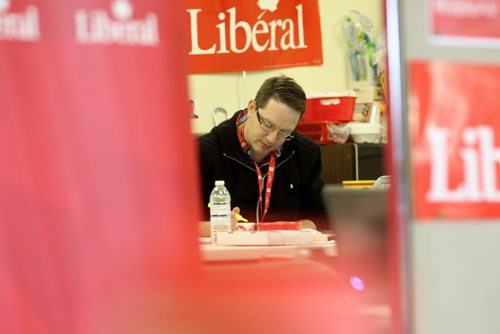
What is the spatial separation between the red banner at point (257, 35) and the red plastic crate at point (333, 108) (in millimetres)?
356

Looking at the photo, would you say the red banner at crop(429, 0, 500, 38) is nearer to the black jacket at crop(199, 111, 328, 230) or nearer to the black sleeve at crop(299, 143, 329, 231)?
the black jacket at crop(199, 111, 328, 230)

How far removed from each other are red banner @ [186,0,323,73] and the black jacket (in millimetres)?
786

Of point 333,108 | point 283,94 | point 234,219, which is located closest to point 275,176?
point 283,94

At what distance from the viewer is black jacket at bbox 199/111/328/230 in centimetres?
338

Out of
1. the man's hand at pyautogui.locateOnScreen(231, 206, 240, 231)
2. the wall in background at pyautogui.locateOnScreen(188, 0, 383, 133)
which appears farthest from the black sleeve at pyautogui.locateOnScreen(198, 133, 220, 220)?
the wall in background at pyautogui.locateOnScreen(188, 0, 383, 133)

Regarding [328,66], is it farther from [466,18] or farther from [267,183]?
[466,18]

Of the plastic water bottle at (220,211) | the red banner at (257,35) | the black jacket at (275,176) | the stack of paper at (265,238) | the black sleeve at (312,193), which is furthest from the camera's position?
the red banner at (257,35)

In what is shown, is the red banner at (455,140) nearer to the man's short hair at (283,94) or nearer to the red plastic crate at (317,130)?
the man's short hair at (283,94)

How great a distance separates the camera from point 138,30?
0.88 m

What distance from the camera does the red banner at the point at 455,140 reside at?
1.03 metres

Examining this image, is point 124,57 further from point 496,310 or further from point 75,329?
point 496,310

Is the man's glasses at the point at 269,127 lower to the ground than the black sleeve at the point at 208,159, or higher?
higher

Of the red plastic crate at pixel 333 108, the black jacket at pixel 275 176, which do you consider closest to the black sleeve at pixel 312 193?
the black jacket at pixel 275 176

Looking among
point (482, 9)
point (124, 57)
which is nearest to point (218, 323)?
point (124, 57)
